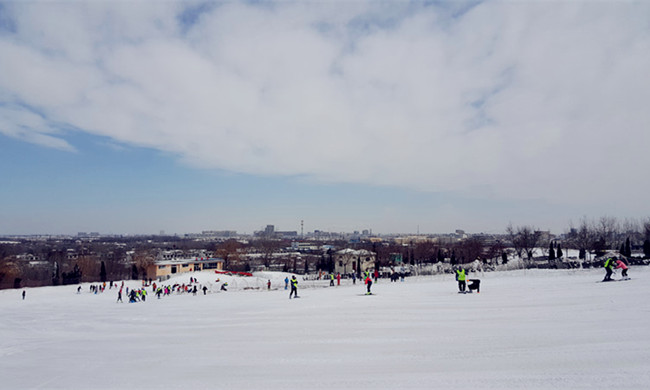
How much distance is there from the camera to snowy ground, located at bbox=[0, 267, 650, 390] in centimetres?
641

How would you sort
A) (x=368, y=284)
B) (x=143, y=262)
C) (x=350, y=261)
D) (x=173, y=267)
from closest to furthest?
1. (x=368, y=284)
2. (x=173, y=267)
3. (x=143, y=262)
4. (x=350, y=261)

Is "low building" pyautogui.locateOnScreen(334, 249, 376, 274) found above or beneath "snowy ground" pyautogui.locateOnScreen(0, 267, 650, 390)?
beneath

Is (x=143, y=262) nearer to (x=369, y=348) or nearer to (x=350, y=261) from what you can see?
(x=350, y=261)

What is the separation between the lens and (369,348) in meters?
8.33

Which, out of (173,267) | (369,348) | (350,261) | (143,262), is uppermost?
(369,348)

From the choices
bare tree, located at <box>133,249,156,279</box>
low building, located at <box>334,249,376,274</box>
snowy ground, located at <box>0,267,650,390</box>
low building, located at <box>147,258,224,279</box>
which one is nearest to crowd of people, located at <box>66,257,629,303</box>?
snowy ground, located at <box>0,267,650,390</box>

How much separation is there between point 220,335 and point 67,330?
6.58m

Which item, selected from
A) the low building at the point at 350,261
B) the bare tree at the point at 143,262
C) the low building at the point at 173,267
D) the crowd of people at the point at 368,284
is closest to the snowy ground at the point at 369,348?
the crowd of people at the point at 368,284

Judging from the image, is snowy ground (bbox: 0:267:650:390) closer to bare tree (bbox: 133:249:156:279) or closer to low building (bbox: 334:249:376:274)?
bare tree (bbox: 133:249:156:279)

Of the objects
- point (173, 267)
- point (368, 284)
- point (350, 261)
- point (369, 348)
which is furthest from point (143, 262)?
point (369, 348)

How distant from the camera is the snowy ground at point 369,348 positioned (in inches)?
252

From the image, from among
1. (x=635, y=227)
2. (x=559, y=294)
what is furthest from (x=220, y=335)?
(x=635, y=227)

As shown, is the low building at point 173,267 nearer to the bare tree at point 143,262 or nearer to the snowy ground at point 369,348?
the bare tree at point 143,262

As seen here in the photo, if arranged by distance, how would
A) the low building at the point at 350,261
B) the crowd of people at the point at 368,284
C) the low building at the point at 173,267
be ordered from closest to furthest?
the crowd of people at the point at 368,284
the low building at the point at 173,267
the low building at the point at 350,261
